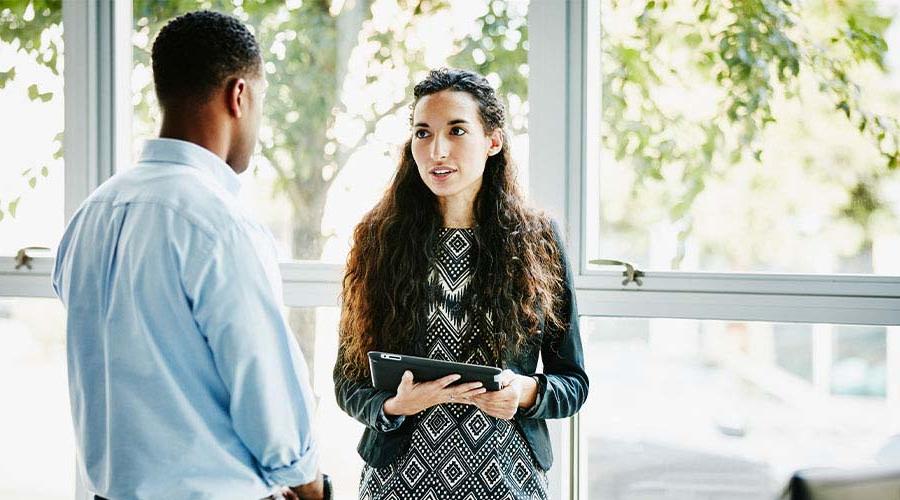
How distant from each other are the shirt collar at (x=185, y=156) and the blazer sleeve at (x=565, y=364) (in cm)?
74

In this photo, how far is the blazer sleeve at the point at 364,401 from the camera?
1676 millimetres

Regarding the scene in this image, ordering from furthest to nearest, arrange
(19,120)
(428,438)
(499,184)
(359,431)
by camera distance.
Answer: (19,120), (359,431), (499,184), (428,438)

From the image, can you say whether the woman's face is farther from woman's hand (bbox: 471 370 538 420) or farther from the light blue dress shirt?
the light blue dress shirt

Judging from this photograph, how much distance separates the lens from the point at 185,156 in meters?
1.34

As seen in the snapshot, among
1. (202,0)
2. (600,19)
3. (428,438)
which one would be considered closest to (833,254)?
(600,19)

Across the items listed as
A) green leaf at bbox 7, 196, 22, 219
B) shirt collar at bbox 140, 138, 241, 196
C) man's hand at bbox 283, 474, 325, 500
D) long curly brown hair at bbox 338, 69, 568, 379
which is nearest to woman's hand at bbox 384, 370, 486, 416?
long curly brown hair at bbox 338, 69, 568, 379

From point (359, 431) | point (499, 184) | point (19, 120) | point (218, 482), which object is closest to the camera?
point (218, 482)

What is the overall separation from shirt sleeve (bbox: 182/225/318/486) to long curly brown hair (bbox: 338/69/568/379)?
45cm

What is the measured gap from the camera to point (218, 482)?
1311mm

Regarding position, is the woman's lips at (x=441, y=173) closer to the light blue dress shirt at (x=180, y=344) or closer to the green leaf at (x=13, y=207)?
the light blue dress shirt at (x=180, y=344)

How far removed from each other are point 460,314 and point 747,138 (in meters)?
0.98

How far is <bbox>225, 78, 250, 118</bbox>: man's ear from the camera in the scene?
4.52ft

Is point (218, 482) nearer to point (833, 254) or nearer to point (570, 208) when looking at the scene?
point (570, 208)

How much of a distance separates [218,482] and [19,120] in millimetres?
1820
